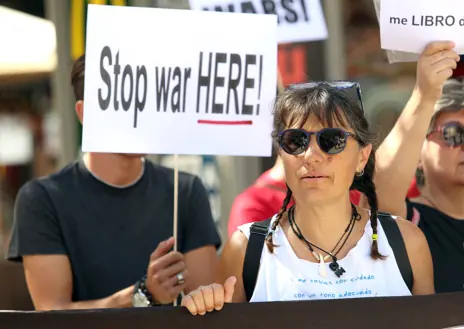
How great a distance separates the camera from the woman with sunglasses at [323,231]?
105 inches

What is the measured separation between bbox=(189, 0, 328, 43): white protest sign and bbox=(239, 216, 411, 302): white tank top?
122cm

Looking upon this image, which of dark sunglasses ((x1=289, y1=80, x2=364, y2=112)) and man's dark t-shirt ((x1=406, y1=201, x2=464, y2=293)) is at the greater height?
dark sunglasses ((x1=289, y1=80, x2=364, y2=112))

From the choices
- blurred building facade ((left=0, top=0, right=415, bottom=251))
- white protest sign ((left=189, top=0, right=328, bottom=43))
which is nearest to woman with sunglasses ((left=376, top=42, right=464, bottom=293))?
white protest sign ((left=189, top=0, right=328, bottom=43))

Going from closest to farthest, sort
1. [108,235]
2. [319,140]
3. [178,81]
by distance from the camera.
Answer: [319,140] → [178,81] → [108,235]

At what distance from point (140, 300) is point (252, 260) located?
60cm

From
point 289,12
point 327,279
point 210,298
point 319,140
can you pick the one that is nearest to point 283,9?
point 289,12

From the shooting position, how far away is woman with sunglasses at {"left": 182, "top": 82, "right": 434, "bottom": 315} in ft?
8.77

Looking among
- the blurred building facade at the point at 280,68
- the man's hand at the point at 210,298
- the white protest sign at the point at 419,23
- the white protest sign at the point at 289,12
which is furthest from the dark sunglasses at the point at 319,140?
the blurred building facade at the point at 280,68

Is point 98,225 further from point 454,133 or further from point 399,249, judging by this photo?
point 454,133

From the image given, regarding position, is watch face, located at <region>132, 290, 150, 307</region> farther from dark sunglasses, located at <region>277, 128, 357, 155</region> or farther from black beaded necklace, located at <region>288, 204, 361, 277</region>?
dark sunglasses, located at <region>277, 128, 357, 155</region>

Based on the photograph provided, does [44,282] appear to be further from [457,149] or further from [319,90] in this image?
[457,149]

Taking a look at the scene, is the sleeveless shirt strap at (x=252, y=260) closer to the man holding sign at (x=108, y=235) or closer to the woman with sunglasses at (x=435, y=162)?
the man holding sign at (x=108, y=235)

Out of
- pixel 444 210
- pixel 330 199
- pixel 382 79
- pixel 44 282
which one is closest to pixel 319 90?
pixel 330 199

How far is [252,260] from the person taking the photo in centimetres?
272
